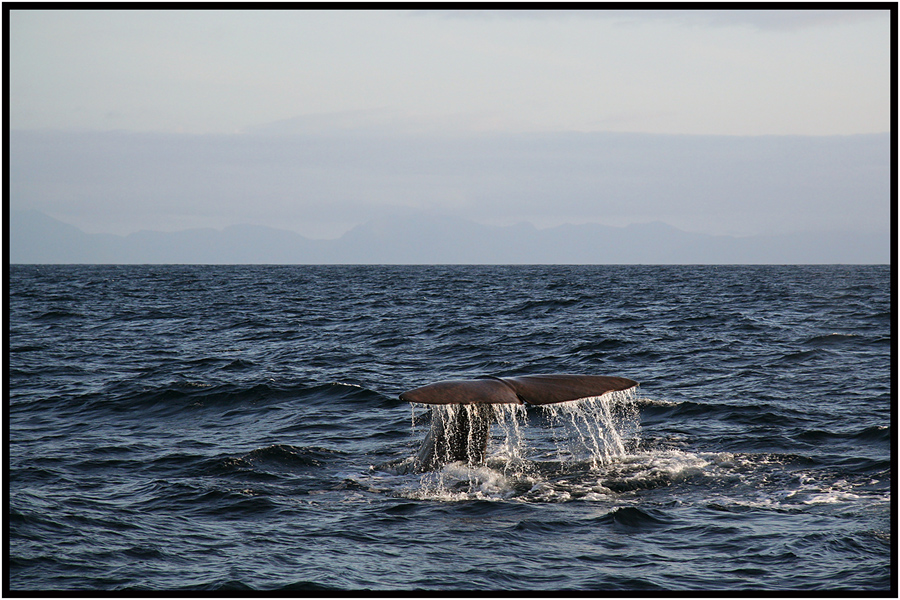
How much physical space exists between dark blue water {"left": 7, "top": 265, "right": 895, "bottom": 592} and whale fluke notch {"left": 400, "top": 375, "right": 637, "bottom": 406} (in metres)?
1.02

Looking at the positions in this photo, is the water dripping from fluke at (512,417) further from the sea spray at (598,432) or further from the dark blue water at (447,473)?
the dark blue water at (447,473)

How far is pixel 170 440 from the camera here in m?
13.3

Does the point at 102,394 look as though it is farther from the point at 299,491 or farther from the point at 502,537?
the point at 502,537

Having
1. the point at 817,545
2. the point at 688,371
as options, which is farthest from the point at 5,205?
the point at 688,371

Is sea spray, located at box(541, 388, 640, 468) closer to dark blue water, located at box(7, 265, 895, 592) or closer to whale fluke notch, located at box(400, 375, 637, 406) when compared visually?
dark blue water, located at box(7, 265, 895, 592)

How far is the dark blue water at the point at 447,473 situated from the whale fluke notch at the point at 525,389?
102 cm

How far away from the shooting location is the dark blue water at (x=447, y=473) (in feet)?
25.0

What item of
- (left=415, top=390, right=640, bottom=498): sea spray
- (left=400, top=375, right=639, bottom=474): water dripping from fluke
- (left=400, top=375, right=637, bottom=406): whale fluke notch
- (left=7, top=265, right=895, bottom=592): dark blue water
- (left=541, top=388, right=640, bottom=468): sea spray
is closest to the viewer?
(left=7, top=265, right=895, bottom=592): dark blue water

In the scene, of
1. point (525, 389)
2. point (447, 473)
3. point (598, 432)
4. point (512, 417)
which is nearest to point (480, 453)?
point (447, 473)

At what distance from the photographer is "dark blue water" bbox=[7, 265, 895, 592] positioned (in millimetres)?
7605

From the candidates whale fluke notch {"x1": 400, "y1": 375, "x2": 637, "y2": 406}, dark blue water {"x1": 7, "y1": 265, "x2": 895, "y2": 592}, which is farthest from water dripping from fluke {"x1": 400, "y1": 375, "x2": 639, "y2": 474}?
dark blue water {"x1": 7, "y1": 265, "x2": 895, "y2": 592}

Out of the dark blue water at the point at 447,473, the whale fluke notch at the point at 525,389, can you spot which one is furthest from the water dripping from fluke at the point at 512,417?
the dark blue water at the point at 447,473

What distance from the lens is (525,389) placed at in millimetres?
8555

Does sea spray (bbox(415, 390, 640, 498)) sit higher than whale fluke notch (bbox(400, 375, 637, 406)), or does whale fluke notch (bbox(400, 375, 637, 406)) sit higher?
whale fluke notch (bbox(400, 375, 637, 406))
